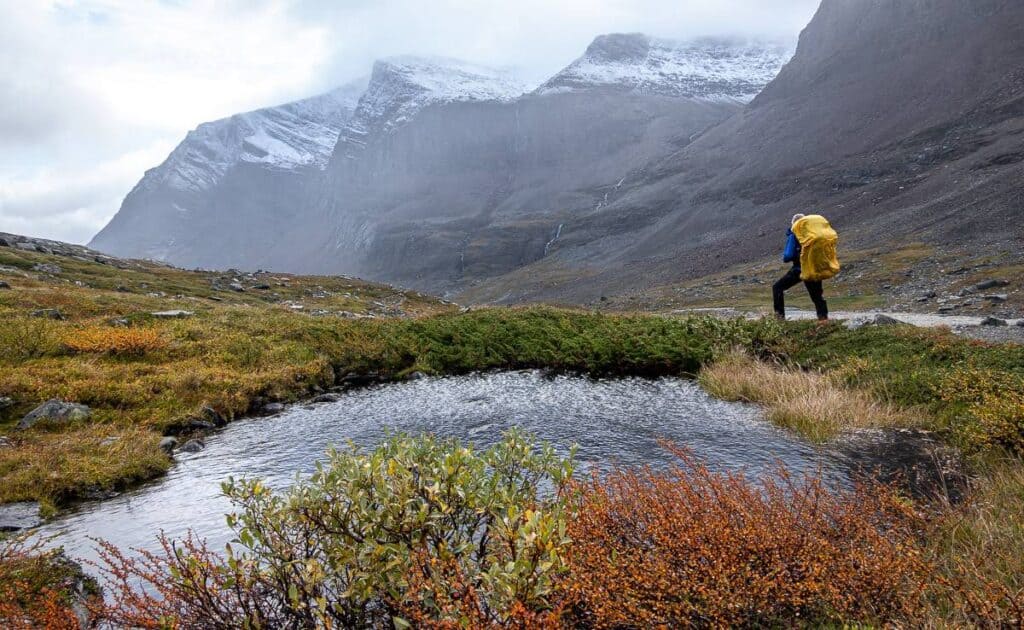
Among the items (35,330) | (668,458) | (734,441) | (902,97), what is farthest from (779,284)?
(902,97)

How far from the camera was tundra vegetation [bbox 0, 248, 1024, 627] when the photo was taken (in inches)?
156

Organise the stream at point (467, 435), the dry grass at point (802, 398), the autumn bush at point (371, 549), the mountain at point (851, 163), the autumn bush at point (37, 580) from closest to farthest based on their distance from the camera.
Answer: the autumn bush at point (371, 549)
the autumn bush at point (37, 580)
the stream at point (467, 435)
the dry grass at point (802, 398)
the mountain at point (851, 163)

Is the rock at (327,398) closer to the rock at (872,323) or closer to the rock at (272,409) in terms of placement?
the rock at (272,409)

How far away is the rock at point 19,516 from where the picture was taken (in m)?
8.08

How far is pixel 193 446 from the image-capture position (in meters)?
11.9

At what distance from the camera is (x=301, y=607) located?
13.0 feet

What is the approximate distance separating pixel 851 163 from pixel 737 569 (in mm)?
135111

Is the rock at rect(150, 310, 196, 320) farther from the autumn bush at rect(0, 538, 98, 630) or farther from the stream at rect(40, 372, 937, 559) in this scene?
the autumn bush at rect(0, 538, 98, 630)

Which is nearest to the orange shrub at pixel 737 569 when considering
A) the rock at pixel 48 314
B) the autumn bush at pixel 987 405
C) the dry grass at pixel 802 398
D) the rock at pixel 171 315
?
the autumn bush at pixel 987 405

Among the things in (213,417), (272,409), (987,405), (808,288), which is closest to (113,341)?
(213,417)

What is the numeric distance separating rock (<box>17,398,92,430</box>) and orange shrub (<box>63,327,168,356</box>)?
15.2ft

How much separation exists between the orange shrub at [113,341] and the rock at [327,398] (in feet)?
20.5

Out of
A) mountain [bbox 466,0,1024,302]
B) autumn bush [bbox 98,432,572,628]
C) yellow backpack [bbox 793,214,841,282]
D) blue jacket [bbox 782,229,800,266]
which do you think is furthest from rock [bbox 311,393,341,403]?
mountain [bbox 466,0,1024,302]

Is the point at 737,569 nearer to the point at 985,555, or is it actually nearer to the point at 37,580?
the point at 985,555
